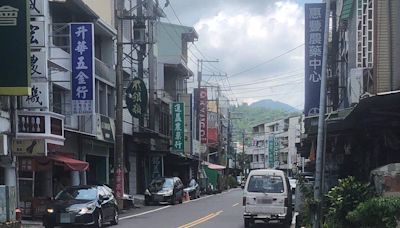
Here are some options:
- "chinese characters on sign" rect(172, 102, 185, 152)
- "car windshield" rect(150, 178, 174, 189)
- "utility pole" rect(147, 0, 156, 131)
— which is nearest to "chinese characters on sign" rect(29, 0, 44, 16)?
"car windshield" rect(150, 178, 174, 189)

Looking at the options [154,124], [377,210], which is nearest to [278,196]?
[377,210]

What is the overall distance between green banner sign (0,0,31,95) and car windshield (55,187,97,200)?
3598 millimetres

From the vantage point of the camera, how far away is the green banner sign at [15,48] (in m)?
20.5

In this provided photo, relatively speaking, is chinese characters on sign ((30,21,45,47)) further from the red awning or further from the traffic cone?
the traffic cone

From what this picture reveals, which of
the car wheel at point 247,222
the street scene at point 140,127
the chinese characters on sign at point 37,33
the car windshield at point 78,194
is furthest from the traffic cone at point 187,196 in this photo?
the chinese characters on sign at point 37,33

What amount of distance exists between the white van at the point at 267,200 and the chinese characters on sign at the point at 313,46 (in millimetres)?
3434

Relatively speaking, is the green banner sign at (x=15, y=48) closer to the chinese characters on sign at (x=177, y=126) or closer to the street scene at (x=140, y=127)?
the street scene at (x=140, y=127)

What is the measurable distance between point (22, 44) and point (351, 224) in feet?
42.4

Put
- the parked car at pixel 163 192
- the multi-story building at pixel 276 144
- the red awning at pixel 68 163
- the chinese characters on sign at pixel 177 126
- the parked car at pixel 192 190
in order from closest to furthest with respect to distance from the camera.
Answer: the red awning at pixel 68 163 → the parked car at pixel 163 192 → the parked car at pixel 192 190 → the chinese characters on sign at pixel 177 126 → the multi-story building at pixel 276 144

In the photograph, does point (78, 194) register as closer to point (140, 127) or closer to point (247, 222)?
point (247, 222)

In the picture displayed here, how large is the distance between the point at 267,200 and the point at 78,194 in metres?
6.33

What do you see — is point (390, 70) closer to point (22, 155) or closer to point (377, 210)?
point (377, 210)

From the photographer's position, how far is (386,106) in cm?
1305

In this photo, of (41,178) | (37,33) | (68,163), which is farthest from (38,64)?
(41,178)
